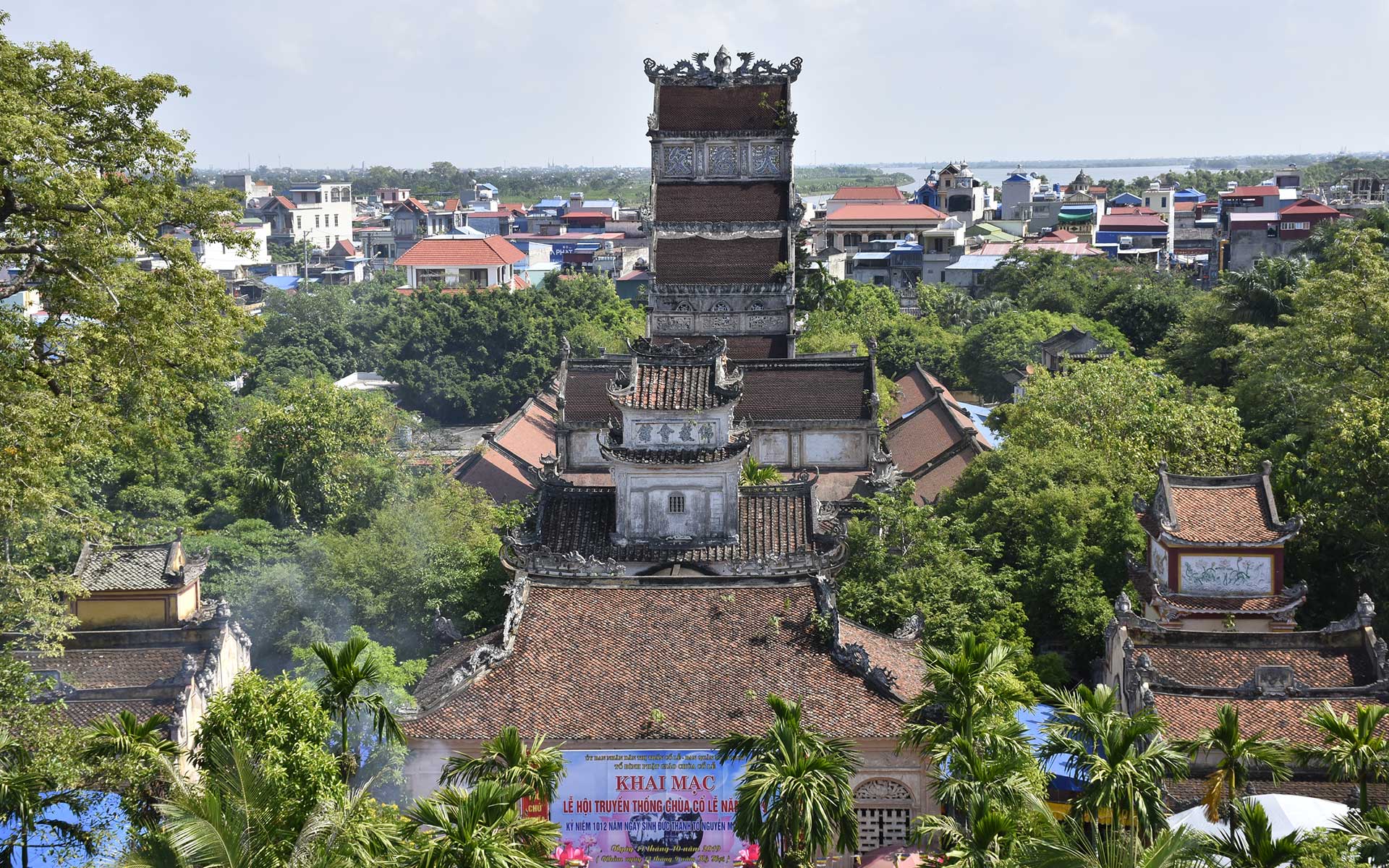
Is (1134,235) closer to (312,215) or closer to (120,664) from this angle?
(312,215)

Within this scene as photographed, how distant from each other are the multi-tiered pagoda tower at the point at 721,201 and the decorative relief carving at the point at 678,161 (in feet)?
0.08

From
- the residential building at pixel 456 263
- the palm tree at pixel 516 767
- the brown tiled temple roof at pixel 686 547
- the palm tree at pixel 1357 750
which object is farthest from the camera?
the residential building at pixel 456 263

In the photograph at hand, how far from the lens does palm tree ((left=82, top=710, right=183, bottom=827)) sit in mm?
20672

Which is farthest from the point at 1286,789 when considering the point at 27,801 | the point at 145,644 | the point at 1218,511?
the point at 145,644

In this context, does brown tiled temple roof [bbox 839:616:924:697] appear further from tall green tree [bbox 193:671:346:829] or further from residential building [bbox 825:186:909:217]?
residential building [bbox 825:186:909:217]

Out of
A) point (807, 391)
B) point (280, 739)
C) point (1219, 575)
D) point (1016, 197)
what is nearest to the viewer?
point (280, 739)

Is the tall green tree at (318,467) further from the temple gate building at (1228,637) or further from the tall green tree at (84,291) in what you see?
the temple gate building at (1228,637)

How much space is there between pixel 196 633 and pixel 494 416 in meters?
52.0

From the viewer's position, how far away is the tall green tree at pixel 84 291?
78.2ft

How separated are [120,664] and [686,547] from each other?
494 inches

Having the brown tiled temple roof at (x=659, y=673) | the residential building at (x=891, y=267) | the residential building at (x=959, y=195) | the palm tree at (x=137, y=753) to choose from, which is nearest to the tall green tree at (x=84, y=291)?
the palm tree at (x=137, y=753)

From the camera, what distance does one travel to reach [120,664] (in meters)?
33.7

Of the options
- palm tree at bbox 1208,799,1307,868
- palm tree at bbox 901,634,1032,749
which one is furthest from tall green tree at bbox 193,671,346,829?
palm tree at bbox 1208,799,1307,868

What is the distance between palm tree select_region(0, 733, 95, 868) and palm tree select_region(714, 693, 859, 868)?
8.90m
